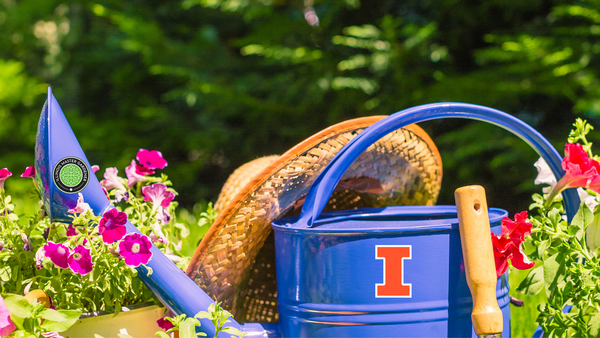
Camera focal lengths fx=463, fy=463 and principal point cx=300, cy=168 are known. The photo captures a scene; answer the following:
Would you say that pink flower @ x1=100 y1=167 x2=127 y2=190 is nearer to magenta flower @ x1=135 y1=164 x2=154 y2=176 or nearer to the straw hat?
magenta flower @ x1=135 y1=164 x2=154 y2=176

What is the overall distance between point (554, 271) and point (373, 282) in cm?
28

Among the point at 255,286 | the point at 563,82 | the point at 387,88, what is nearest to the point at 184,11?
the point at 387,88

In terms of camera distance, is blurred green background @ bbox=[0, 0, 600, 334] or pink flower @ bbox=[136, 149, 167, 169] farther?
blurred green background @ bbox=[0, 0, 600, 334]

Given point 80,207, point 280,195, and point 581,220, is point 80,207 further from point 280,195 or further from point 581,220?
point 581,220

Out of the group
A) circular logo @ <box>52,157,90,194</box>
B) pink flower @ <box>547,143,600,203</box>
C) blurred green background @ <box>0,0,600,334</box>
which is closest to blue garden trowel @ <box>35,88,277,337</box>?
circular logo @ <box>52,157,90,194</box>

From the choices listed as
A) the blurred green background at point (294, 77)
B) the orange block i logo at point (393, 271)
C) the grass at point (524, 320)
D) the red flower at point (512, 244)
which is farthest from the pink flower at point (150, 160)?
the blurred green background at point (294, 77)

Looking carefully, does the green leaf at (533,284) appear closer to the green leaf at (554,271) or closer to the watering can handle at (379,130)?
the green leaf at (554,271)

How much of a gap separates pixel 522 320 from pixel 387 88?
8.88 ft

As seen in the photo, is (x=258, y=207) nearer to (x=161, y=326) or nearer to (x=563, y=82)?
(x=161, y=326)

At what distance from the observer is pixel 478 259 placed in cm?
65

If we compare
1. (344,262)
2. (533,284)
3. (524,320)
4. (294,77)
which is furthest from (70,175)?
(294,77)

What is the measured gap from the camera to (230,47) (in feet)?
15.8

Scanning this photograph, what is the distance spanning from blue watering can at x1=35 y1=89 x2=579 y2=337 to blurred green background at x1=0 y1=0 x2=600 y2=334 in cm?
259

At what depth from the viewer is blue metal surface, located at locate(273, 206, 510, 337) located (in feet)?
2.23
